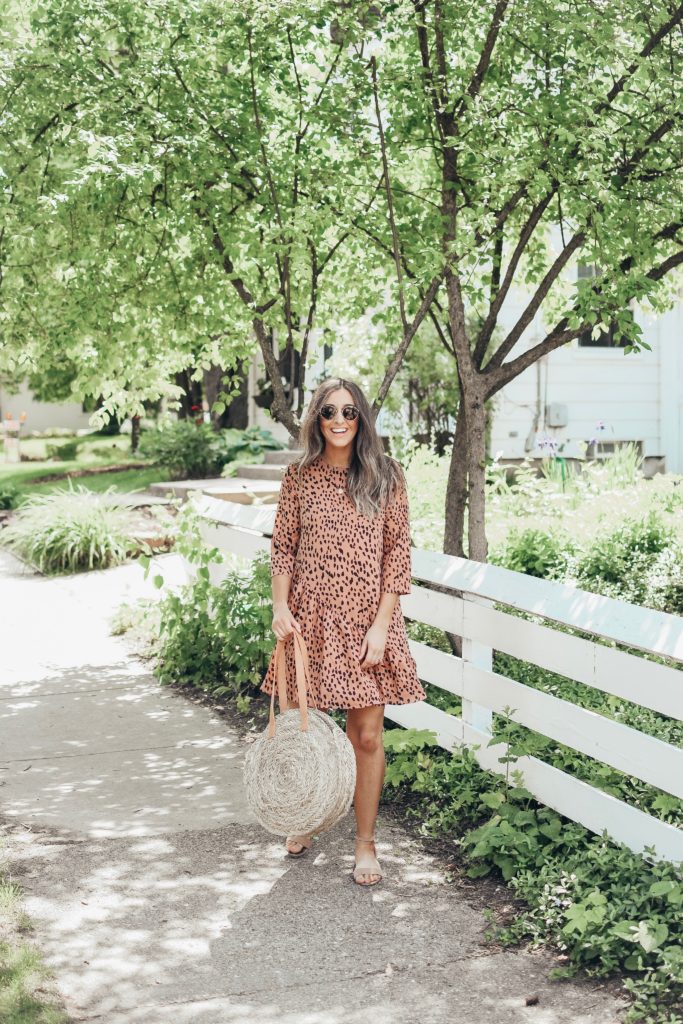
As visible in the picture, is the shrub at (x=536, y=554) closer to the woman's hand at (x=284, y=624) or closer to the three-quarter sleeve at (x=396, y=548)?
the three-quarter sleeve at (x=396, y=548)

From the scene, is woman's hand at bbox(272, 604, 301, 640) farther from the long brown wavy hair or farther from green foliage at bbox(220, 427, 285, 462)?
green foliage at bbox(220, 427, 285, 462)

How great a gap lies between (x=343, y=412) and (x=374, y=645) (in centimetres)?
87

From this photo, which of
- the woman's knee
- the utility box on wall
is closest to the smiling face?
the woman's knee

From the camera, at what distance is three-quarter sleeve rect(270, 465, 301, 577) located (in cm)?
474

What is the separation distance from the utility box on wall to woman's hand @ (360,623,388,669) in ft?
41.5

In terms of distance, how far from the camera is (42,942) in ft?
13.3

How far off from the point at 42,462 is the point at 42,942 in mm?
22434

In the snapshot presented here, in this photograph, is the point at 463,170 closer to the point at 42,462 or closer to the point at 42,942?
the point at 42,942

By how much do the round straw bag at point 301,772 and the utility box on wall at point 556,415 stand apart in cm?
1281

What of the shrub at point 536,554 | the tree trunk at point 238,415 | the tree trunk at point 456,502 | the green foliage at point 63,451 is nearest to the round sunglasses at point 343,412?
the tree trunk at point 456,502

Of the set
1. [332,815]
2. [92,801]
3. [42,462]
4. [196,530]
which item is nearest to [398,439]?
[196,530]

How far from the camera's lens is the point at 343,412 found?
463 centimetres

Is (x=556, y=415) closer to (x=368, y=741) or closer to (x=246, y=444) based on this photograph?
(x=246, y=444)

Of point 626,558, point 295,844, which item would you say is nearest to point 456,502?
Result: point 626,558
